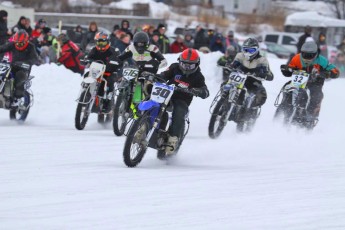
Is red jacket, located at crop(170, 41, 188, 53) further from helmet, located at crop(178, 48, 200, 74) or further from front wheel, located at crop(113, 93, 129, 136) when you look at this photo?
helmet, located at crop(178, 48, 200, 74)

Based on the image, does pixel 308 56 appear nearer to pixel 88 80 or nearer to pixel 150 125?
pixel 88 80

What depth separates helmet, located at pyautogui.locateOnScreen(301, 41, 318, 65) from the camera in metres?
17.5

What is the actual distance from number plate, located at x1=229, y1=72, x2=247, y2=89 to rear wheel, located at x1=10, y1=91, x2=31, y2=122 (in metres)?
4.09

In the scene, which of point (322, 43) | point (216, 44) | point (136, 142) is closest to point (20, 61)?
point (136, 142)

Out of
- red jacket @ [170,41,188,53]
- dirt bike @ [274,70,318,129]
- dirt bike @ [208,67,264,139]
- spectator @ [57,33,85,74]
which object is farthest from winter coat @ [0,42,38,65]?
red jacket @ [170,41,188,53]

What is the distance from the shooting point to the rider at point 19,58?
1718cm

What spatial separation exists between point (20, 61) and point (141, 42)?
97.0 inches

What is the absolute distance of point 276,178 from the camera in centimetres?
1195

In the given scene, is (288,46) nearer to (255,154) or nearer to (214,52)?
(214,52)

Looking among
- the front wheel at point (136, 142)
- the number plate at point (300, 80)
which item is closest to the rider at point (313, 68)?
the number plate at point (300, 80)

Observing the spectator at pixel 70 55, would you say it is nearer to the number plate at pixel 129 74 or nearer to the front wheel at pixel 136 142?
the number plate at pixel 129 74

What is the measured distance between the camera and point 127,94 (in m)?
16.5

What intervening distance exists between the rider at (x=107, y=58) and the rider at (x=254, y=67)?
2318 millimetres

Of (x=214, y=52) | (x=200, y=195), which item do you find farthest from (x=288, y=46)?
(x=200, y=195)
